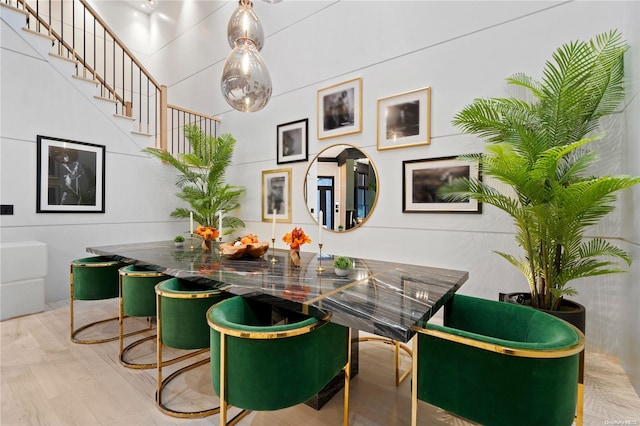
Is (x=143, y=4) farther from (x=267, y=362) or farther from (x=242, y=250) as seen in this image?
(x=267, y=362)

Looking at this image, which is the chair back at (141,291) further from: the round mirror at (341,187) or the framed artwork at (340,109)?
the framed artwork at (340,109)

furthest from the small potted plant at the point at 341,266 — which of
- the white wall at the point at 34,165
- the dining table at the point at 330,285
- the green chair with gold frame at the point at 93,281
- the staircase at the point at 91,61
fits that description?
the staircase at the point at 91,61

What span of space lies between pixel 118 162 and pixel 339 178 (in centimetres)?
324

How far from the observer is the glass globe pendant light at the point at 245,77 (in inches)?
88.0

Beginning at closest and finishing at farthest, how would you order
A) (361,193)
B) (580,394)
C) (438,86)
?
(580,394) → (438,86) → (361,193)

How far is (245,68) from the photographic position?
2.23 metres

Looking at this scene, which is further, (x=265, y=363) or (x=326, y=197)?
(x=326, y=197)

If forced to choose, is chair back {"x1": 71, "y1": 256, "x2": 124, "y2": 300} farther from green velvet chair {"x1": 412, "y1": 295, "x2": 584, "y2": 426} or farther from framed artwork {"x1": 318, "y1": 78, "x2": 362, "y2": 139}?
framed artwork {"x1": 318, "y1": 78, "x2": 362, "y2": 139}

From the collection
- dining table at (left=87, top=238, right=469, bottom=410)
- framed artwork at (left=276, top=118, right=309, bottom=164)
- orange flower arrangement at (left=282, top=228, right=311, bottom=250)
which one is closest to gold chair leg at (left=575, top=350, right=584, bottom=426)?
dining table at (left=87, top=238, right=469, bottom=410)

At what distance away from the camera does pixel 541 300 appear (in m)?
2.20

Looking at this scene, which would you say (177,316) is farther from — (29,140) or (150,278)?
(29,140)

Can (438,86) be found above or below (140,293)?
above

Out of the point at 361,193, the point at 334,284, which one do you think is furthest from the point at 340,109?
the point at 334,284

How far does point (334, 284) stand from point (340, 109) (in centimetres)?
290
